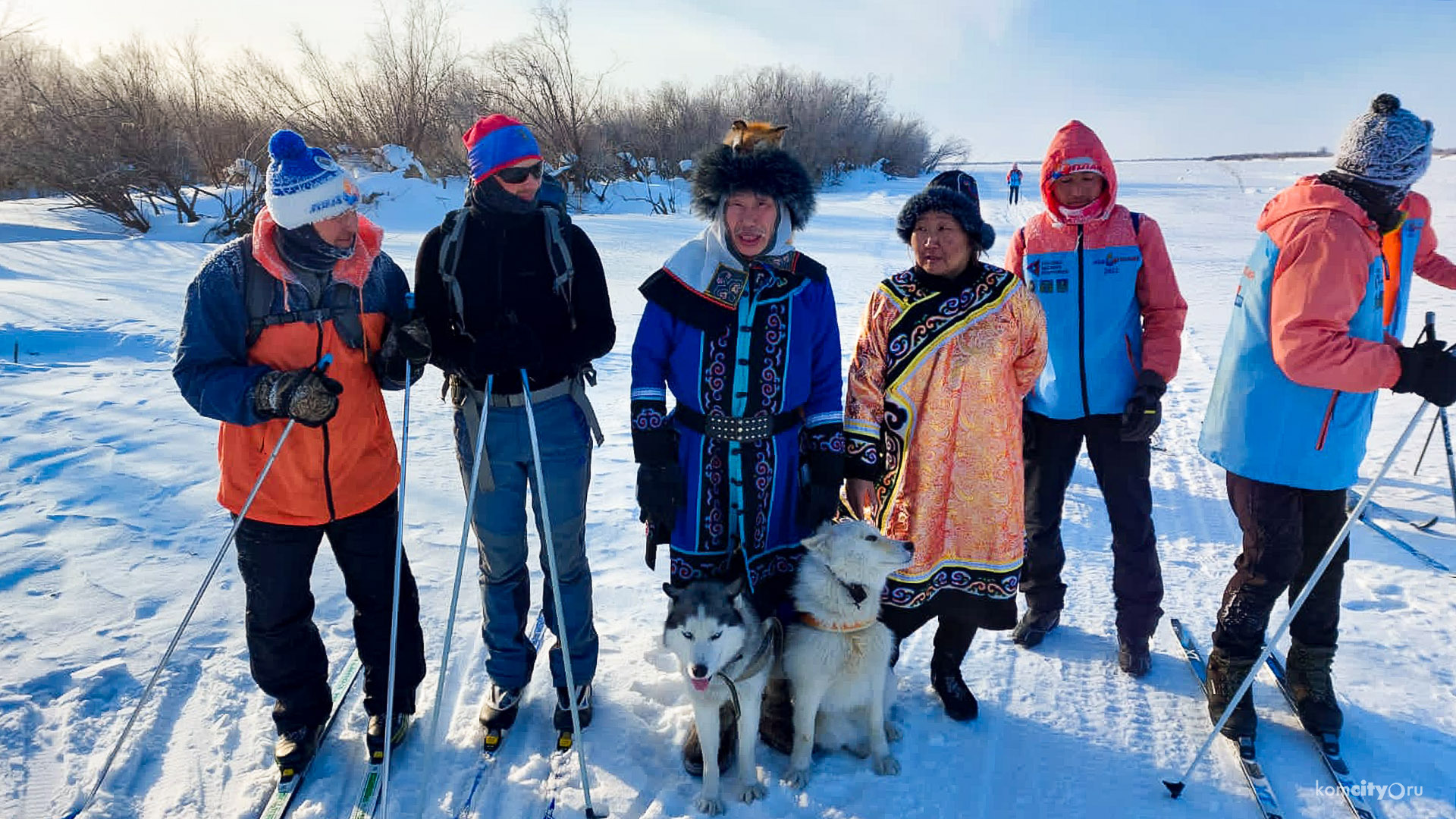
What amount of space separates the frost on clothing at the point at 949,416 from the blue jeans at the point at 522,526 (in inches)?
39.7

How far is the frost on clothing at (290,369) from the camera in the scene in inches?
84.8

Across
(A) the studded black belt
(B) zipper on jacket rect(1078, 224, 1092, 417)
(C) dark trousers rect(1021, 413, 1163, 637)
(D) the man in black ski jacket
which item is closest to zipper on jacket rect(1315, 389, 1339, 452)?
(C) dark trousers rect(1021, 413, 1163, 637)

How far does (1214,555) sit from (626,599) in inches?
125

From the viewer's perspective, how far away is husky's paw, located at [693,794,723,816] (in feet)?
7.96

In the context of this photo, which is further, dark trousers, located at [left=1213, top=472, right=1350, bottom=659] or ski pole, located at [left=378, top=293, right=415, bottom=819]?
dark trousers, located at [left=1213, top=472, right=1350, bottom=659]

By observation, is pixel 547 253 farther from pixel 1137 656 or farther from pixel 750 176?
pixel 1137 656

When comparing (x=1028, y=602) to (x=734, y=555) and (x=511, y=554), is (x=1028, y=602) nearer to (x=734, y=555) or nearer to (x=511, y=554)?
(x=734, y=555)

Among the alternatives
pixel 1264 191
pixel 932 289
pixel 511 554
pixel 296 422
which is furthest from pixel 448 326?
pixel 1264 191

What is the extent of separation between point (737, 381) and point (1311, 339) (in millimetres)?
1770

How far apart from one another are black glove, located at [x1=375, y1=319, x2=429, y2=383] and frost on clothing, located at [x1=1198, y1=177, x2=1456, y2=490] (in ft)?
8.97

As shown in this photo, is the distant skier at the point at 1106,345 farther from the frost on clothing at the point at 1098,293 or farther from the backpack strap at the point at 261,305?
the backpack strap at the point at 261,305

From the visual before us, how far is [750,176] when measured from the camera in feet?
7.78

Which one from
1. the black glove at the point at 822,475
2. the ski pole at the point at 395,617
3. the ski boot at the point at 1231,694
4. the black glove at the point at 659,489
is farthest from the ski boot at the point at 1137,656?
the ski pole at the point at 395,617

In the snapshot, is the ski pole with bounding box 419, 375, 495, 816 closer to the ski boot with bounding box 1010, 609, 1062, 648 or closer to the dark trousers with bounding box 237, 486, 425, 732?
the dark trousers with bounding box 237, 486, 425, 732
